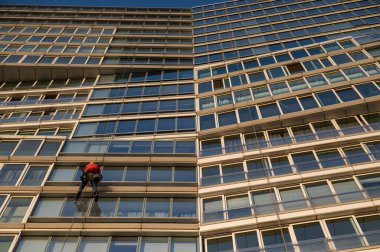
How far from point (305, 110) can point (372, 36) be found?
15066 mm

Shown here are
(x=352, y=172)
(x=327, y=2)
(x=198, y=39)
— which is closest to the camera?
(x=352, y=172)

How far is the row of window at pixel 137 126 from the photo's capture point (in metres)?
28.9

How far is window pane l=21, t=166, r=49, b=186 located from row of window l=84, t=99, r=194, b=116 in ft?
27.2

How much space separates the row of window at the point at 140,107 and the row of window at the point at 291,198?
442 inches

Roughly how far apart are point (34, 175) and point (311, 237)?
15.9 m

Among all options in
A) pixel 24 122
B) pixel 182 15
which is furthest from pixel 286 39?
pixel 24 122

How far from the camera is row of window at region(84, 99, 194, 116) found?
103 feet

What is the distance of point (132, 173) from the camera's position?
79.0 feet

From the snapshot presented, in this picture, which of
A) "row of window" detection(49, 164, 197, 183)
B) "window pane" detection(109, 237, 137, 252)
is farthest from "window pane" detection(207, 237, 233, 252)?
"row of window" detection(49, 164, 197, 183)

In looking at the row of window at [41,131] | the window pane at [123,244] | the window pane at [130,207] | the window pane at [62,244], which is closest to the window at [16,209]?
the window pane at [62,244]

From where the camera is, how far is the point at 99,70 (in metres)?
38.8

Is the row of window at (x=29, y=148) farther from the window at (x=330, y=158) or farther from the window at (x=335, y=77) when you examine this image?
the window at (x=335, y=77)

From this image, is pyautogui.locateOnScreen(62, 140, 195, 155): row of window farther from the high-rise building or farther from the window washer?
the window washer

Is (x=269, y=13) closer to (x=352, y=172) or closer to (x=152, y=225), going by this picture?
(x=352, y=172)
